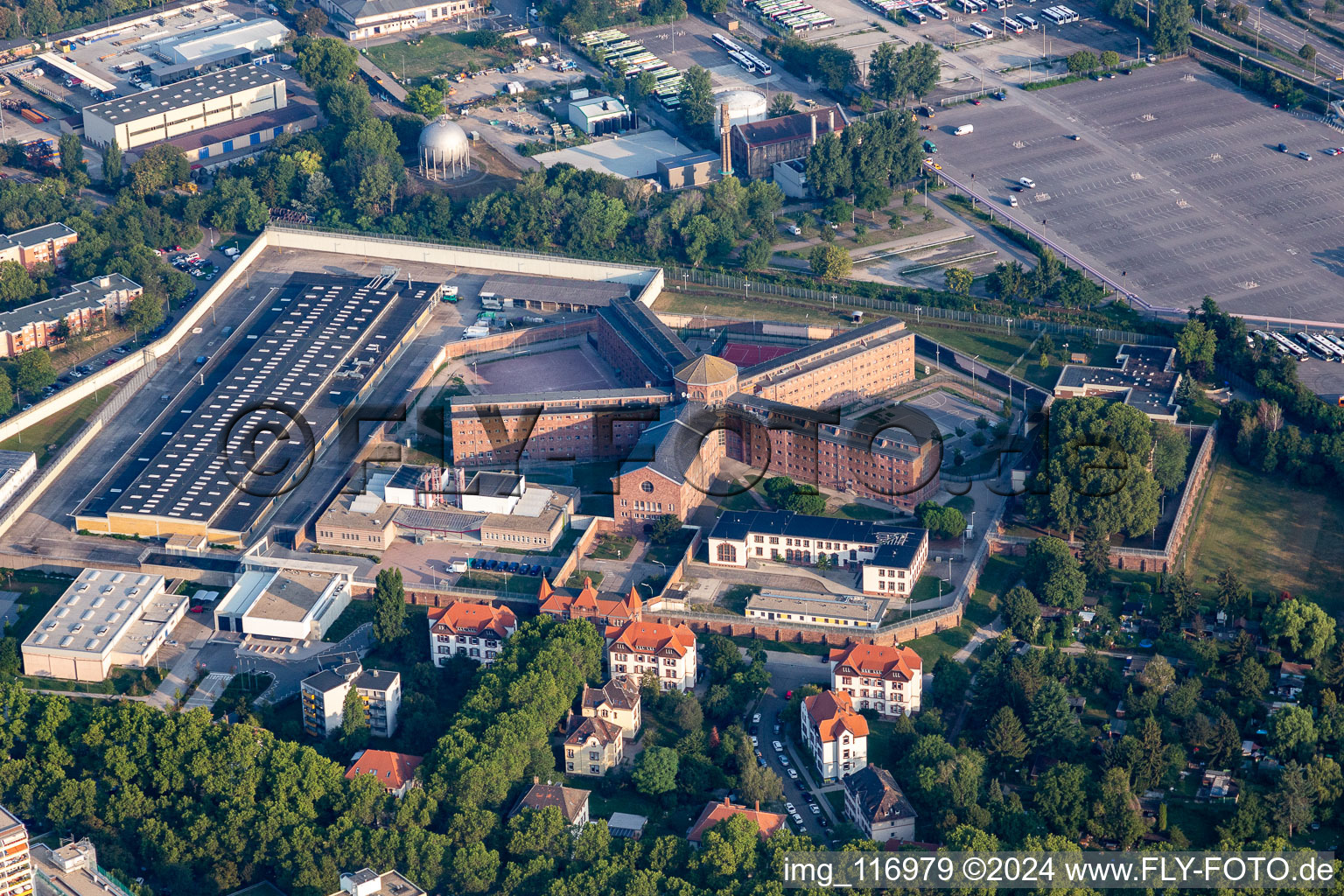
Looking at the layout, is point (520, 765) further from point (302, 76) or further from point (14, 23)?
point (14, 23)

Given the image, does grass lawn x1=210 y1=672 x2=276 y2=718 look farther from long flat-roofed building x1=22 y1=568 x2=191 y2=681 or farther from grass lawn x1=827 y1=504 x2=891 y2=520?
grass lawn x1=827 y1=504 x2=891 y2=520

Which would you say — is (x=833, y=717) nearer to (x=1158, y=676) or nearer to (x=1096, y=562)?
(x=1158, y=676)

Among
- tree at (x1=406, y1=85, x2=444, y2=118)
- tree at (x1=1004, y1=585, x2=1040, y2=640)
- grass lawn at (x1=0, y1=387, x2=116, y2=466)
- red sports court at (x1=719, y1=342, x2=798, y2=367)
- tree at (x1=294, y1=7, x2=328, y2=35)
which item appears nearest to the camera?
tree at (x1=1004, y1=585, x2=1040, y2=640)

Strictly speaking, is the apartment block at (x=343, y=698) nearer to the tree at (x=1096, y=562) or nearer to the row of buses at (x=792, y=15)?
the tree at (x=1096, y=562)

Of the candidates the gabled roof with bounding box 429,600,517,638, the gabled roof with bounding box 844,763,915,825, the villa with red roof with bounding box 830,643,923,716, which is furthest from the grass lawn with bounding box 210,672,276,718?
the gabled roof with bounding box 844,763,915,825

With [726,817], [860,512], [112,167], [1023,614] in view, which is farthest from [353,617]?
[112,167]

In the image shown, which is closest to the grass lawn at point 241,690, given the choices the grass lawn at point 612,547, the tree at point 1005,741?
the grass lawn at point 612,547
